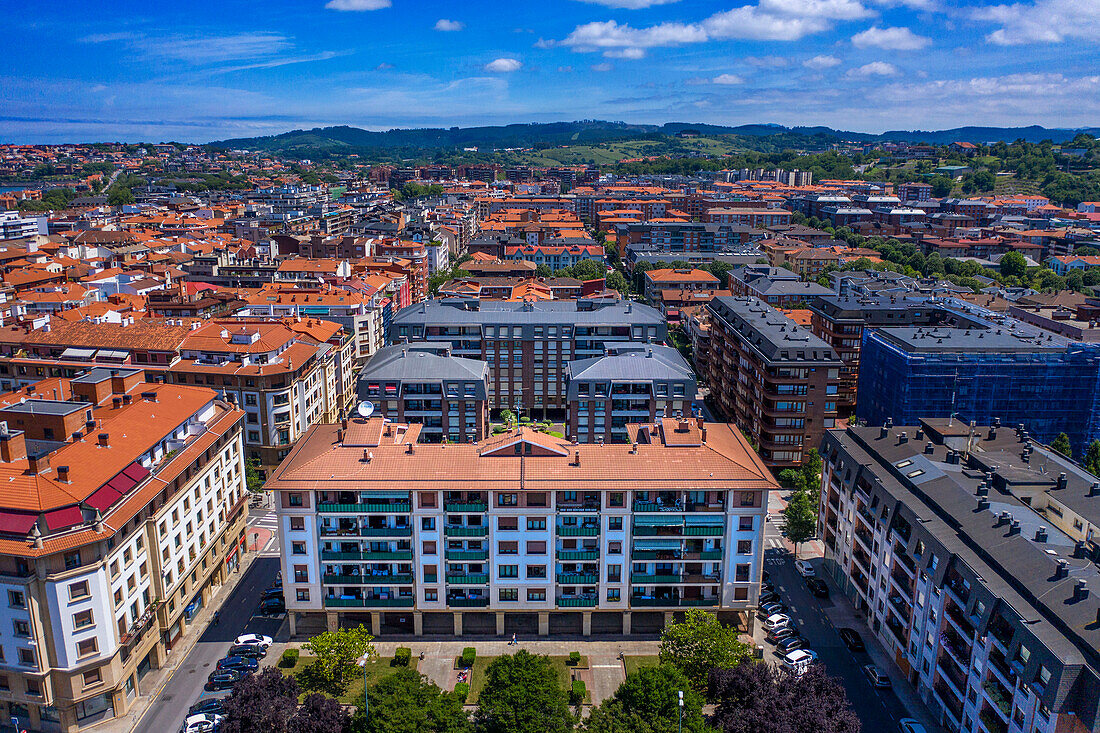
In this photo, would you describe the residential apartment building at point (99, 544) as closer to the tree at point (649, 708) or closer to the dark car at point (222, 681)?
the dark car at point (222, 681)

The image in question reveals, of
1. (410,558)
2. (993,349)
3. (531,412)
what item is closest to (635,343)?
(531,412)

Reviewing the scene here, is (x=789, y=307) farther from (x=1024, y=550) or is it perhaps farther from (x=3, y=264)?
(x=3, y=264)

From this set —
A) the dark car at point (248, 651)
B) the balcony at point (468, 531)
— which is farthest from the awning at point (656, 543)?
the dark car at point (248, 651)

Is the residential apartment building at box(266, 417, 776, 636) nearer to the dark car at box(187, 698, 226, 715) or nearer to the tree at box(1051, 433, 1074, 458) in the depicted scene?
the dark car at box(187, 698, 226, 715)

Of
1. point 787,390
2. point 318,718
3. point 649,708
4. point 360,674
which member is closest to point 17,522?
point 318,718

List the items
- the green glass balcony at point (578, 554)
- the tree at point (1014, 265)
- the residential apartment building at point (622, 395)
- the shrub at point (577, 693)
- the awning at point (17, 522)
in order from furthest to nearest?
1. the tree at point (1014, 265)
2. the residential apartment building at point (622, 395)
3. the green glass balcony at point (578, 554)
4. the shrub at point (577, 693)
5. the awning at point (17, 522)

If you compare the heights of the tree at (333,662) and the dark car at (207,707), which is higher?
the tree at (333,662)

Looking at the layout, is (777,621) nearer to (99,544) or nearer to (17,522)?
(99,544)

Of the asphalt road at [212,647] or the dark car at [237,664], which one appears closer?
the asphalt road at [212,647]
